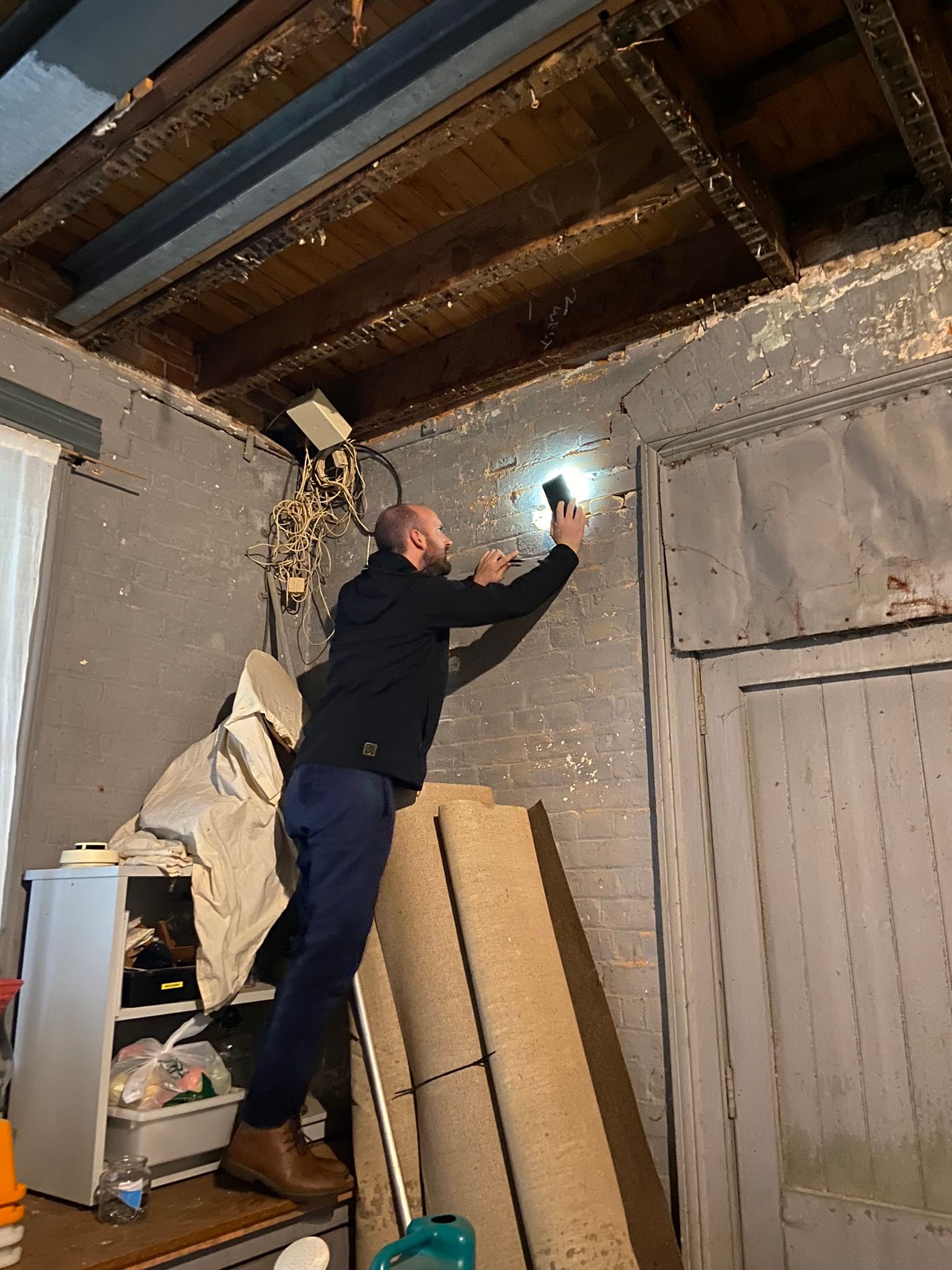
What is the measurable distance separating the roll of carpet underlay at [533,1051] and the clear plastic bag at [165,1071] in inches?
28.7

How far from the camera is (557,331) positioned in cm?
306

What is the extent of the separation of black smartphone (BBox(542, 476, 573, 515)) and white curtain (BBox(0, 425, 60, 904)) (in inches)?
59.8

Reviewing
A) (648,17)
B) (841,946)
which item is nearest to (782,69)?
(648,17)

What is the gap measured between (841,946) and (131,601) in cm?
231

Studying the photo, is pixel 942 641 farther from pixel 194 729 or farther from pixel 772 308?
pixel 194 729

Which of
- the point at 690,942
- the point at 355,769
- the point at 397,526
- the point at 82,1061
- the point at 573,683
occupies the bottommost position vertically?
the point at 82,1061

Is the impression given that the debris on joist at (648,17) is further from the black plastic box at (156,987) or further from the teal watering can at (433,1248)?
the black plastic box at (156,987)

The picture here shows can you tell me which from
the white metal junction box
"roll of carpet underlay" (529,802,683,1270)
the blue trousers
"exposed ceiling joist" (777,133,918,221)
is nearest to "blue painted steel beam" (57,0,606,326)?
the white metal junction box

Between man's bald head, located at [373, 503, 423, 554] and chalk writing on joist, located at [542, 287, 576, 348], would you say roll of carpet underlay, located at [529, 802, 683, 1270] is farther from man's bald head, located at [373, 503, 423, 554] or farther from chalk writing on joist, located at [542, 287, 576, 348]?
chalk writing on joist, located at [542, 287, 576, 348]

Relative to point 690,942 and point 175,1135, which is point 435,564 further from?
point 175,1135

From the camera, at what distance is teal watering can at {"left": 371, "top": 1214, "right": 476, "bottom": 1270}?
1.43 m

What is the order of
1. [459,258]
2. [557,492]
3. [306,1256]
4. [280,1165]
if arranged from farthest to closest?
1. [557,492]
2. [459,258]
3. [280,1165]
4. [306,1256]

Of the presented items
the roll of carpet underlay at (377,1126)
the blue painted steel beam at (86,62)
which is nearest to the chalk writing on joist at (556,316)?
the blue painted steel beam at (86,62)

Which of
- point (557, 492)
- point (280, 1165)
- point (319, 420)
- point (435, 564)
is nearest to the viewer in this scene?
point (280, 1165)
